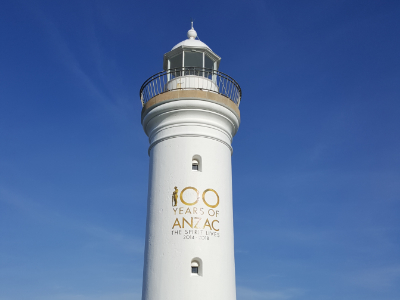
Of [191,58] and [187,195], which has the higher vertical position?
[191,58]

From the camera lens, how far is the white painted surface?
14758 mm

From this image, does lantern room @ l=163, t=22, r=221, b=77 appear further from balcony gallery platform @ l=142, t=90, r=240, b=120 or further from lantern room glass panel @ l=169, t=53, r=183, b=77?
balcony gallery platform @ l=142, t=90, r=240, b=120

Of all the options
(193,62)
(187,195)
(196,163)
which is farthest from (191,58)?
(187,195)

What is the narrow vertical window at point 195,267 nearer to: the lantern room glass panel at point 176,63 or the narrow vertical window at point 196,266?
the narrow vertical window at point 196,266

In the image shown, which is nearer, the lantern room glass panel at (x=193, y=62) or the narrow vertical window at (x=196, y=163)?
the narrow vertical window at (x=196, y=163)

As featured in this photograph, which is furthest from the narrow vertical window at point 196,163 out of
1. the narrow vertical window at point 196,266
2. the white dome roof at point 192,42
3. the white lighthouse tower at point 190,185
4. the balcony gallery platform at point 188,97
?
the white dome roof at point 192,42

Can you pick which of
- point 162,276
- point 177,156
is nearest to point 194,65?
point 177,156

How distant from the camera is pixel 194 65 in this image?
62.4 ft

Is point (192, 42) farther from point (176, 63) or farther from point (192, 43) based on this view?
point (176, 63)

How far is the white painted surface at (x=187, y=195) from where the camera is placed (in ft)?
48.4

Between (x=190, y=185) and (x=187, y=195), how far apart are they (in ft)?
1.25

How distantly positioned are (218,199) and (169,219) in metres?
1.87

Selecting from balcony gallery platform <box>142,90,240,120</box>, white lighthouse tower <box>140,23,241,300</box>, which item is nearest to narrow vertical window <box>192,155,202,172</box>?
white lighthouse tower <box>140,23,241,300</box>

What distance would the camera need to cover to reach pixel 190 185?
1580 centimetres
